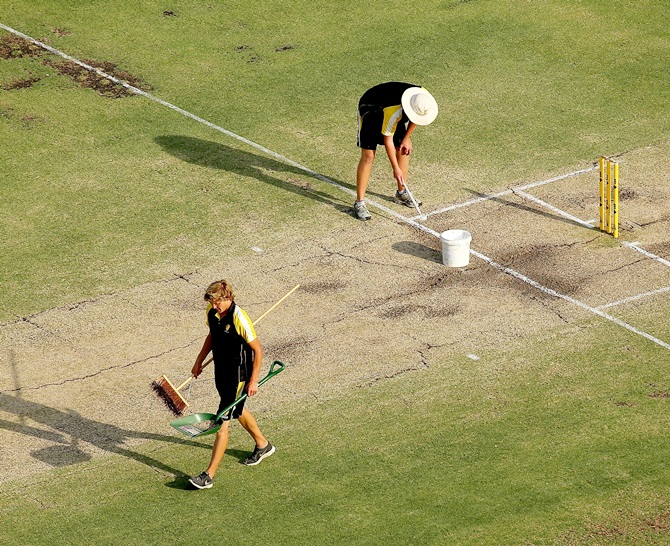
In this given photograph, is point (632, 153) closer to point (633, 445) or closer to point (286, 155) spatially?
point (286, 155)

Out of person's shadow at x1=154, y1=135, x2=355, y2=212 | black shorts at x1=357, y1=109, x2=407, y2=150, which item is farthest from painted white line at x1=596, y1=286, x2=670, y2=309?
person's shadow at x1=154, y1=135, x2=355, y2=212

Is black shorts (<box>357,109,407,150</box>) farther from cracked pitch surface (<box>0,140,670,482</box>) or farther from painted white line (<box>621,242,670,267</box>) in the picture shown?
painted white line (<box>621,242,670,267</box>)

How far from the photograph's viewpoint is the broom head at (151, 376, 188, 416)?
12969mm

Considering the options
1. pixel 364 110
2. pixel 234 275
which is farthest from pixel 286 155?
pixel 234 275

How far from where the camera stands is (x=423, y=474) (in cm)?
1168

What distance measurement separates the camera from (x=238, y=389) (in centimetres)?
1162

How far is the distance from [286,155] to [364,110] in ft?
8.46

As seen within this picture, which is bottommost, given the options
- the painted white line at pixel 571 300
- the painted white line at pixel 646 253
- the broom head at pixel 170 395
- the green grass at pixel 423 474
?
the green grass at pixel 423 474

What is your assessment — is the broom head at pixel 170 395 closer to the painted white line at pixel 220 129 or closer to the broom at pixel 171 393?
the broom at pixel 171 393

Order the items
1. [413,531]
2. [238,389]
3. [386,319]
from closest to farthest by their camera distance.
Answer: [413,531], [238,389], [386,319]

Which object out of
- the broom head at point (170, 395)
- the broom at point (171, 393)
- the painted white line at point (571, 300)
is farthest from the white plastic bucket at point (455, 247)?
the broom head at point (170, 395)

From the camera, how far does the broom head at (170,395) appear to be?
13.0 m

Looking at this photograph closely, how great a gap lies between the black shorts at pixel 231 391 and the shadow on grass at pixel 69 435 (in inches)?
34.6

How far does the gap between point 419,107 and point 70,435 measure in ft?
22.6
